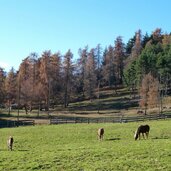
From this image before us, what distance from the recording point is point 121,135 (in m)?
37.0

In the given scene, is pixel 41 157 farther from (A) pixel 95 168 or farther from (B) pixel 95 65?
(B) pixel 95 65

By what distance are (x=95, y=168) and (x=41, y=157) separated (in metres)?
5.00

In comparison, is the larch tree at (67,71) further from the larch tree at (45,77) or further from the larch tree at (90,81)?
the larch tree at (45,77)

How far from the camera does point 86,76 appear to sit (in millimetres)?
121688

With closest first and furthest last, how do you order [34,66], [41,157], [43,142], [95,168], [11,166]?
1. [95,168]
2. [11,166]
3. [41,157]
4. [43,142]
5. [34,66]

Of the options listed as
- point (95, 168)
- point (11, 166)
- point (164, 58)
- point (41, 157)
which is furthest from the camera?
point (164, 58)

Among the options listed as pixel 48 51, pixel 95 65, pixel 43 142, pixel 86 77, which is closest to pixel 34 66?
pixel 48 51

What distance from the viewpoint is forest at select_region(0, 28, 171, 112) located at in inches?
3623

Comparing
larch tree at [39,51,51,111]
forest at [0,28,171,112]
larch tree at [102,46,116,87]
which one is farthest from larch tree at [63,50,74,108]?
larch tree at [102,46,116,87]

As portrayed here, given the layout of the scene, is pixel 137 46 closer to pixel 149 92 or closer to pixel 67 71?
pixel 67 71

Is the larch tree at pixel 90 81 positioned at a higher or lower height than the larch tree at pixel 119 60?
lower

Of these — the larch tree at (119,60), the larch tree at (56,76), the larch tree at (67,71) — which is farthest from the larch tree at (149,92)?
the larch tree at (119,60)

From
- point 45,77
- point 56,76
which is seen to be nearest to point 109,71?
point 56,76

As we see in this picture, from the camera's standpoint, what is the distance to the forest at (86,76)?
92025 mm
